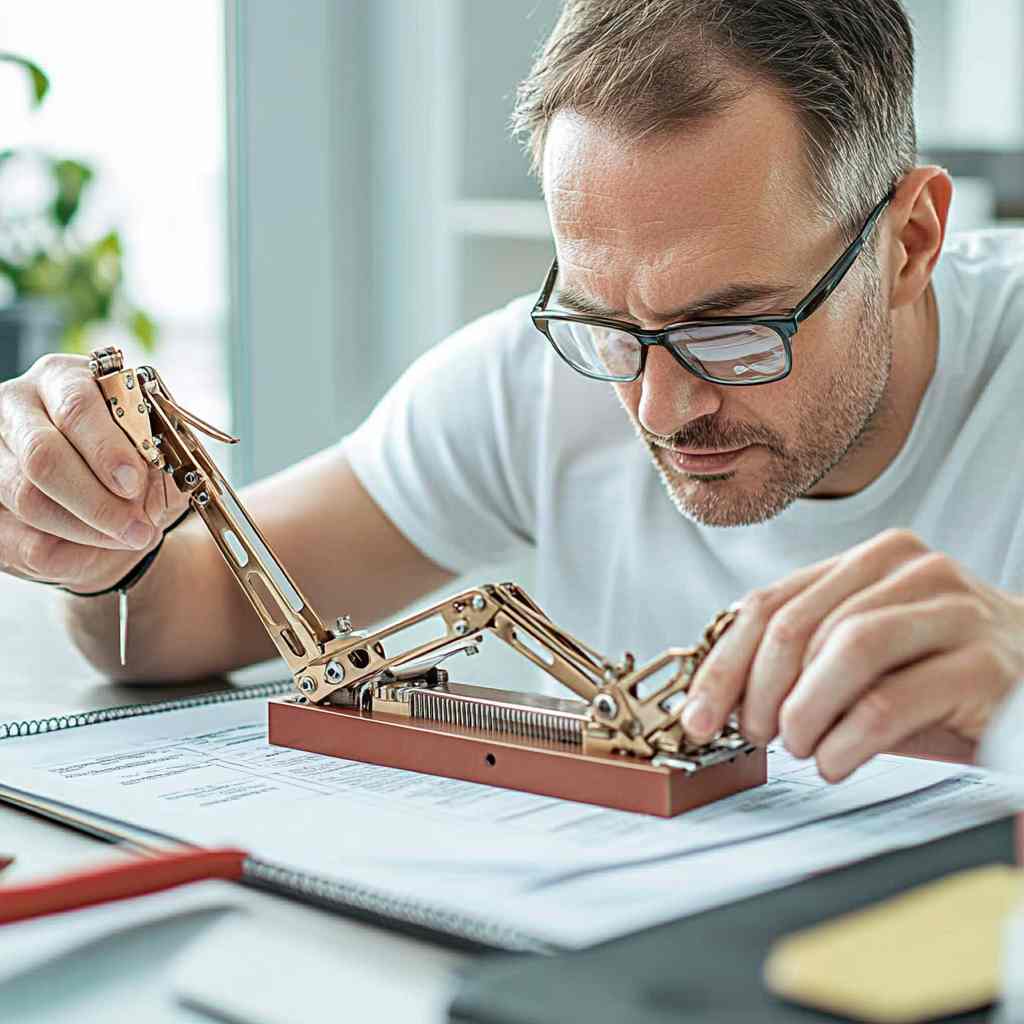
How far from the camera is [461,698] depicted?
97 centimetres

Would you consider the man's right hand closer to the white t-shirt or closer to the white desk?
the white desk

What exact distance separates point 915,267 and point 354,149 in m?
1.35

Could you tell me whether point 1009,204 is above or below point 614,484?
above

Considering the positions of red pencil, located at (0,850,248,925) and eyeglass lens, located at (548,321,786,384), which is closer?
red pencil, located at (0,850,248,925)

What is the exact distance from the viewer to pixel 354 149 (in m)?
2.48

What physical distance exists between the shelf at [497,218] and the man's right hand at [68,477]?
1.36m

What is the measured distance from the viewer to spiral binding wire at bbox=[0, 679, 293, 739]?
1.10m

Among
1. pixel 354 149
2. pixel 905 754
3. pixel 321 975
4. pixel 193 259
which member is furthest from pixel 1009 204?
pixel 321 975

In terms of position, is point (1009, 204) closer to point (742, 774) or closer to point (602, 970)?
point (742, 774)

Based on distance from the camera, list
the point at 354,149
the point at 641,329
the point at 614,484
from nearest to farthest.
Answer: the point at 641,329 → the point at 614,484 → the point at 354,149

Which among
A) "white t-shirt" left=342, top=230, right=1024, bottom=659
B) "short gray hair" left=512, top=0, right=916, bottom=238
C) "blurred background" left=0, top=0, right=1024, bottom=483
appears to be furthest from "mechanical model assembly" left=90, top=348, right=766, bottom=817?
"blurred background" left=0, top=0, right=1024, bottom=483

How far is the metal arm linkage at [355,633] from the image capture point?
2.90 ft

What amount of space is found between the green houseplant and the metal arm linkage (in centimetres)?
168

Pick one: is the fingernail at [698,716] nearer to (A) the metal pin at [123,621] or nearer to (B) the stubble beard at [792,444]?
(B) the stubble beard at [792,444]
